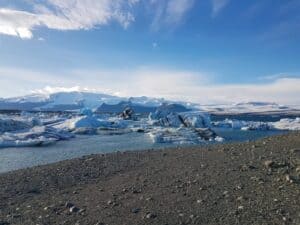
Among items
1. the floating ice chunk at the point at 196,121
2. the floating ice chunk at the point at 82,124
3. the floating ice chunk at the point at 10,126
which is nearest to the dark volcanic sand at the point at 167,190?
the floating ice chunk at the point at 10,126

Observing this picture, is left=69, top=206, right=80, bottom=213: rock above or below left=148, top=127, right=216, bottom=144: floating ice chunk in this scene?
above

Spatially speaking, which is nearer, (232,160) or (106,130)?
(232,160)

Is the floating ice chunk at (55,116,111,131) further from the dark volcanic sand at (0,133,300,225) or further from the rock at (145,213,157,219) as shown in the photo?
Answer: the rock at (145,213,157,219)

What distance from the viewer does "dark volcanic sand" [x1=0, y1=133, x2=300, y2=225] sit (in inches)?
296

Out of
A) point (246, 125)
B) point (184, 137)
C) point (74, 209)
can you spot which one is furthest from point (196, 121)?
point (74, 209)

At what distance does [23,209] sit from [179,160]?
484 cm

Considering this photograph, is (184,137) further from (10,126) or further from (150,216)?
(150,216)

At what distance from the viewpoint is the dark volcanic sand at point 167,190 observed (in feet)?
24.7

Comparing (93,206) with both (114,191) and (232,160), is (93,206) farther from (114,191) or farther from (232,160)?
(232,160)

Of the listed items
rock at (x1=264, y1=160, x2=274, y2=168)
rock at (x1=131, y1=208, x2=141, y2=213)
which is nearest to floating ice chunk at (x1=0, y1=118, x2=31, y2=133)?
rock at (x1=264, y1=160, x2=274, y2=168)

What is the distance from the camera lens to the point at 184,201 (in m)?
8.21

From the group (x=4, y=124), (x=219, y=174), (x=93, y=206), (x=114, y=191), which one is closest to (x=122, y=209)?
(x=93, y=206)

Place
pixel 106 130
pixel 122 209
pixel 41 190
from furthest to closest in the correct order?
pixel 106 130 → pixel 41 190 → pixel 122 209

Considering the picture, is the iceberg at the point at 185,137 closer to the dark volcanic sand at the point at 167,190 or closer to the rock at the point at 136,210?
the dark volcanic sand at the point at 167,190
